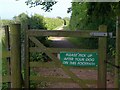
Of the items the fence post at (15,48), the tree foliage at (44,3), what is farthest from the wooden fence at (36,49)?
the tree foliage at (44,3)

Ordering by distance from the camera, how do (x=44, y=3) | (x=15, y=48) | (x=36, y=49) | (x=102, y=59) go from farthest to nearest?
(x=44, y=3) → (x=36, y=49) → (x=102, y=59) → (x=15, y=48)

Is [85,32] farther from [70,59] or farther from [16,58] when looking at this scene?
[16,58]

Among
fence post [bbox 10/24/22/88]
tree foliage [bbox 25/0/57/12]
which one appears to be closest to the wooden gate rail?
fence post [bbox 10/24/22/88]

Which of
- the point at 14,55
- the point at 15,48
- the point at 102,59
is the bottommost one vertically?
the point at 102,59

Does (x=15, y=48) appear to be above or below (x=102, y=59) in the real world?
above

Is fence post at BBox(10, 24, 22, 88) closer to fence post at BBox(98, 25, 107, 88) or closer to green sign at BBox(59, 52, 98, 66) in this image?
green sign at BBox(59, 52, 98, 66)

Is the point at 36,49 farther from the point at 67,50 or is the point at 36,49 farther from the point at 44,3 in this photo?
the point at 44,3

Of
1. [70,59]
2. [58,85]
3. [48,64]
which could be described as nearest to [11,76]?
[48,64]

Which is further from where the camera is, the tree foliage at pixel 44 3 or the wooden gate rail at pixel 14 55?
the tree foliage at pixel 44 3

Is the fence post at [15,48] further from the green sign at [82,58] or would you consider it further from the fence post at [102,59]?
the fence post at [102,59]

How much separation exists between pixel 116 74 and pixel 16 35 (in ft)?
6.10

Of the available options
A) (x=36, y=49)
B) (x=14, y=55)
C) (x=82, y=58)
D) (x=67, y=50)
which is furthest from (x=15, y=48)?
(x=82, y=58)

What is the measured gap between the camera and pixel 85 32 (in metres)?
5.54

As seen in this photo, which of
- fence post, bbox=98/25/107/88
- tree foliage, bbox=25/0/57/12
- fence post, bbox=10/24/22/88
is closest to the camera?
fence post, bbox=10/24/22/88
